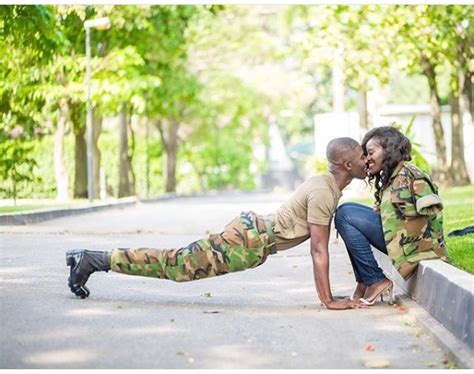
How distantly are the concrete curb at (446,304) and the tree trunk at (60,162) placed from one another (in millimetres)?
24740

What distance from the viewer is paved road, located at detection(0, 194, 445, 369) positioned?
686 centimetres

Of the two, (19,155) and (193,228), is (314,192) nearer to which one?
(193,228)

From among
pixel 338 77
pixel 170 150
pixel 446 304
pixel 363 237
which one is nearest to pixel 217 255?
pixel 363 237

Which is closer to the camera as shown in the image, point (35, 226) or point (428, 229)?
point (428, 229)

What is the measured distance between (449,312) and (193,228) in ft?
43.6

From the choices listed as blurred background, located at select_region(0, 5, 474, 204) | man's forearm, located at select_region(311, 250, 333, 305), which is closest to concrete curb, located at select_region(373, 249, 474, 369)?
man's forearm, located at select_region(311, 250, 333, 305)

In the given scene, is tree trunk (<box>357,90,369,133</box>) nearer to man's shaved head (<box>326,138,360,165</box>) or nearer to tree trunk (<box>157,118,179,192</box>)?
tree trunk (<box>157,118,179,192</box>)

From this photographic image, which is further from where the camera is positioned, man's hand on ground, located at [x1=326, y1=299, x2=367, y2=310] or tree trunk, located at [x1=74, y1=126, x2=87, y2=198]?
tree trunk, located at [x1=74, y1=126, x2=87, y2=198]

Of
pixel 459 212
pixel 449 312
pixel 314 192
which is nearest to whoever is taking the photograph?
pixel 449 312

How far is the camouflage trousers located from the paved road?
288 millimetres

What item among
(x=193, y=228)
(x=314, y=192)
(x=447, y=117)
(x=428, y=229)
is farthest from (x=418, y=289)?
(x=447, y=117)

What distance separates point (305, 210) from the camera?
8992 mm

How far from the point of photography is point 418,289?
29.7 feet

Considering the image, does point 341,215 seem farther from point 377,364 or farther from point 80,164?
point 80,164
